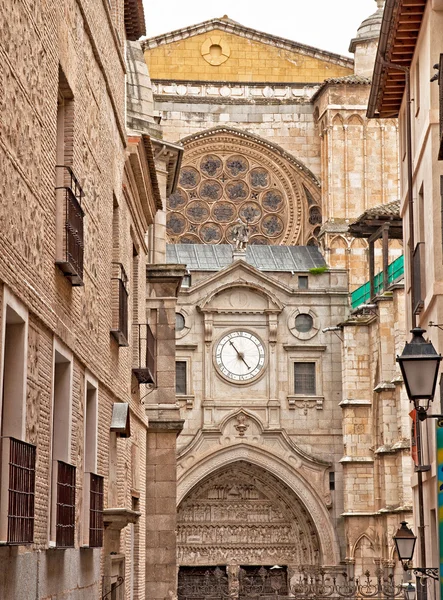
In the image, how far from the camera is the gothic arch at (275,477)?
41.1 metres

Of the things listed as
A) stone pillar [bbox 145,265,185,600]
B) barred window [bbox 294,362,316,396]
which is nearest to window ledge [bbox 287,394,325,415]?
barred window [bbox 294,362,316,396]

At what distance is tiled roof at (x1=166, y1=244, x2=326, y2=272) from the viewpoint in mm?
44281

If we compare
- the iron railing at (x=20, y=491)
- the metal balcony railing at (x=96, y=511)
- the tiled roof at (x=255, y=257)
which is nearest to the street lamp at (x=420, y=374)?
the iron railing at (x=20, y=491)

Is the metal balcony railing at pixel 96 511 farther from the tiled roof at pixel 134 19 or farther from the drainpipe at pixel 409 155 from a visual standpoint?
the tiled roof at pixel 134 19

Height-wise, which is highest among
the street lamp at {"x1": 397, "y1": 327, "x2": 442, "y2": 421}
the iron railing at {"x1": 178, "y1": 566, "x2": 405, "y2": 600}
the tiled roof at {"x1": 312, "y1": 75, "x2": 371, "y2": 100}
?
the tiled roof at {"x1": 312, "y1": 75, "x2": 371, "y2": 100}

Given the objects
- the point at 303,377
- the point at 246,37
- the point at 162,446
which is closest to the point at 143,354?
the point at 162,446

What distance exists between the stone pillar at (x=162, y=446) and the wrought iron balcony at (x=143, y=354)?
306 centimetres

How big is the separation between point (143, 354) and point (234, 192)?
26911 mm

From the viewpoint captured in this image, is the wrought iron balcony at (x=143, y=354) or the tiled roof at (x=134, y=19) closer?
the wrought iron balcony at (x=143, y=354)

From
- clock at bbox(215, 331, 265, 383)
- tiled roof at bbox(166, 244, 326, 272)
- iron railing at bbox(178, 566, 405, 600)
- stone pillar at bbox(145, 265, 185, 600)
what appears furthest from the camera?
tiled roof at bbox(166, 244, 326, 272)

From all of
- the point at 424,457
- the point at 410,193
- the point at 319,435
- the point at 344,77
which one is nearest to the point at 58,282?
the point at 424,457

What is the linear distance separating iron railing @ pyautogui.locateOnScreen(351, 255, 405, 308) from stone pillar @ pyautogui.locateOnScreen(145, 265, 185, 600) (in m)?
14.4

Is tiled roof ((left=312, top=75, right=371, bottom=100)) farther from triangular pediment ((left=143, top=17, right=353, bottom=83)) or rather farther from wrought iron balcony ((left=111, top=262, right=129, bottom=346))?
wrought iron balcony ((left=111, top=262, right=129, bottom=346))

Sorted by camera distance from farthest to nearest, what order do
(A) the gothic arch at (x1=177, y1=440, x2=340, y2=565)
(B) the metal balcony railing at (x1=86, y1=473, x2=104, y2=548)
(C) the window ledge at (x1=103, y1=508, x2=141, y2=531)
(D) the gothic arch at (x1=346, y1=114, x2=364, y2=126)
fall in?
1. (D) the gothic arch at (x1=346, y1=114, x2=364, y2=126)
2. (A) the gothic arch at (x1=177, y1=440, x2=340, y2=565)
3. (C) the window ledge at (x1=103, y1=508, x2=141, y2=531)
4. (B) the metal balcony railing at (x1=86, y1=473, x2=104, y2=548)
